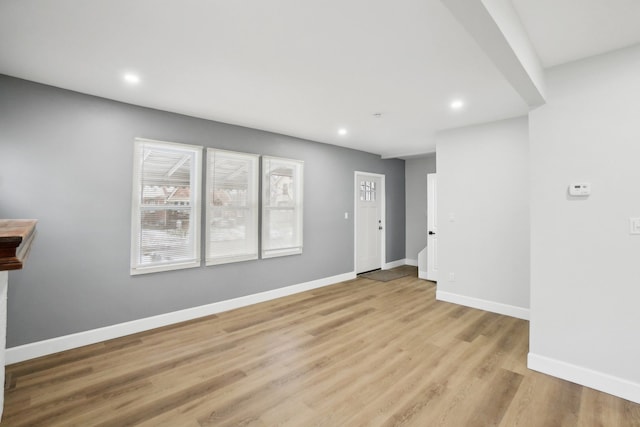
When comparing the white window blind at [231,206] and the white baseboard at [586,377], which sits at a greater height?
the white window blind at [231,206]

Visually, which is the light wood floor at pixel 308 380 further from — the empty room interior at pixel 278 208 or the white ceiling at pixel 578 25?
the white ceiling at pixel 578 25

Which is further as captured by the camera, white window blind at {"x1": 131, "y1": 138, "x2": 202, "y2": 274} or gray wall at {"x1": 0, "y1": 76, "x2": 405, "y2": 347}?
white window blind at {"x1": 131, "y1": 138, "x2": 202, "y2": 274}

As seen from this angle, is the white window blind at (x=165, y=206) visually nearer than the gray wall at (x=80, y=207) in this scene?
No

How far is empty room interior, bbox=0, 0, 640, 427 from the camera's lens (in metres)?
1.90


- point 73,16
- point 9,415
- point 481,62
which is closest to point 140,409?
point 9,415

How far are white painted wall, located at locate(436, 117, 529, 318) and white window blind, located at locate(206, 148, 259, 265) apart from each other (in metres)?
2.79

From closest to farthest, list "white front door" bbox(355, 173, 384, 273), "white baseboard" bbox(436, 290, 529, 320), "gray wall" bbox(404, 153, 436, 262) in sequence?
"white baseboard" bbox(436, 290, 529, 320), "white front door" bbox(355, 173, 384, 273), "gray wall" bbox(404, 153, 436, 262)

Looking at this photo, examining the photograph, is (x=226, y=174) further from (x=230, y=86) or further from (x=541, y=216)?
(x=541, y=216)

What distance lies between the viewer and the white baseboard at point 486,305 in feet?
12.0

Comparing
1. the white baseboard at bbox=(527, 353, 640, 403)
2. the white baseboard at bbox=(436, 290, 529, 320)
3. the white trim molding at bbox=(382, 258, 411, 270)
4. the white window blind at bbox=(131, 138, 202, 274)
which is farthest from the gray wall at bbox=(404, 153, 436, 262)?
the white window blind at bbox=(131, 138, 202, 274)

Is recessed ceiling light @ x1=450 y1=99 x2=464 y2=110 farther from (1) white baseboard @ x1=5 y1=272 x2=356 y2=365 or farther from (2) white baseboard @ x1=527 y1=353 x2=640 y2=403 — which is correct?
(1) white baseboard @ x1=5 y1=272 x2=356 y2=365

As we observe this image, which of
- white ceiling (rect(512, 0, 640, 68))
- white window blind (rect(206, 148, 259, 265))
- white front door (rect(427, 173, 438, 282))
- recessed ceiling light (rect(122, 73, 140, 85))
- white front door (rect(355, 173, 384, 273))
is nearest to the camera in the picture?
white ceiling (rect(512, 0, 640, 68))

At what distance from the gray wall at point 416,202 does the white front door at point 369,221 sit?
959 mm

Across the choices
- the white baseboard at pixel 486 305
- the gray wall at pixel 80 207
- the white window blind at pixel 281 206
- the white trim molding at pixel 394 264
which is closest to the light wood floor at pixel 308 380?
the white baseboard at pixel 486 305
